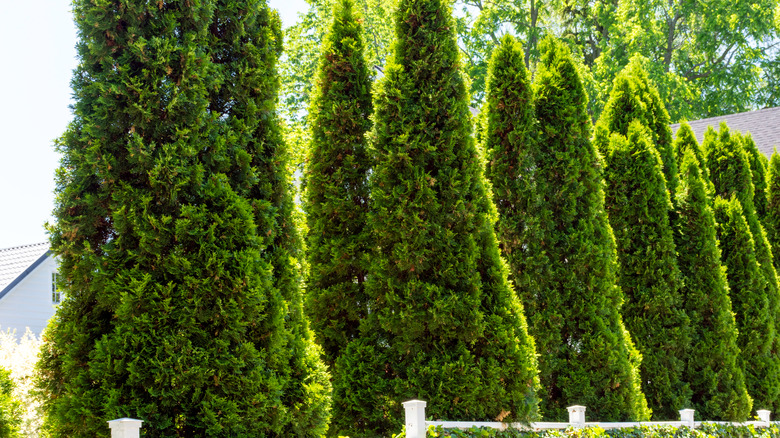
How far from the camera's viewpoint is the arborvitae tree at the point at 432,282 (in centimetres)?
630

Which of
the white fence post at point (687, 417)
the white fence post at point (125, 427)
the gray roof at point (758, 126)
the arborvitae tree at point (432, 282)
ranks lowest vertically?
the white fence post at point (687, 417)

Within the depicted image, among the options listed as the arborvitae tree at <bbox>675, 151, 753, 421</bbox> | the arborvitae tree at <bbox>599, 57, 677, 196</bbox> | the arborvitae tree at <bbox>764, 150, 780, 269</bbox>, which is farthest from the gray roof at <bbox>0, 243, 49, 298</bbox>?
the arborvitae tree at <bbox>764, 150, 780, 269</bbox>

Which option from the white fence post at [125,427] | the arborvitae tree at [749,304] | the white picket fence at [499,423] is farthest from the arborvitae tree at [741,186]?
the white fence post at [125,427]

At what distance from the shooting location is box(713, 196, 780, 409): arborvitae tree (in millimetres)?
11039

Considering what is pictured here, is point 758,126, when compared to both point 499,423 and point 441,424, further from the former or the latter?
point 441,424

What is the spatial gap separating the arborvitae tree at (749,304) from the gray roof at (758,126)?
7.21m

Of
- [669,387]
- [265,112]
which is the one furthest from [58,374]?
[669,387]

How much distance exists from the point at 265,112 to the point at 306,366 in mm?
2086

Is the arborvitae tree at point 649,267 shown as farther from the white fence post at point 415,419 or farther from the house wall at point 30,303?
the house wall at point 30,303

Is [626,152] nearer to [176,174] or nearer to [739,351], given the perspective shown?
[739,351]

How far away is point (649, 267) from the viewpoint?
376 inches

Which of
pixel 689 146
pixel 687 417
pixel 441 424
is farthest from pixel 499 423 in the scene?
pixel 689 146

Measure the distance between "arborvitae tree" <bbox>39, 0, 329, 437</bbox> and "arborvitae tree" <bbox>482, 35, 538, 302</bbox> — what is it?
3.54m

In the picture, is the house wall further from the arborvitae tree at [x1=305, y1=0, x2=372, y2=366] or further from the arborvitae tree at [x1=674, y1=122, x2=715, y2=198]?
the arborvitae tree at [x1=674, y1=122, x2=715, y2=198]
